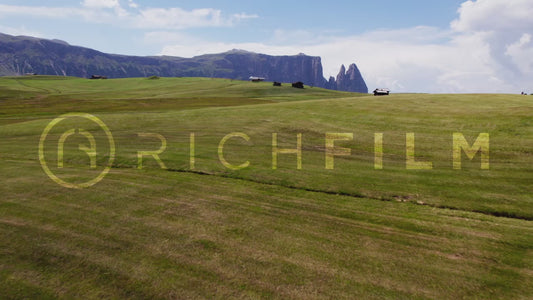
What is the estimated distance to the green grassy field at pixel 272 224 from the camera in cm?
907

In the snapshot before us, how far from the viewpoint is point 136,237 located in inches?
464

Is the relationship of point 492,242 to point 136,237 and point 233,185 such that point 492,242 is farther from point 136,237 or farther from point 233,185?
point 136,237

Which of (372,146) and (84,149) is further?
(84,149)

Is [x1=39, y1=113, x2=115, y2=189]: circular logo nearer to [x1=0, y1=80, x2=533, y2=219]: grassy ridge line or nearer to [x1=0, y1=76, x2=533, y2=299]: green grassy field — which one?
[x1=0, y1=76, x2=533, y2=299]: green grassy field

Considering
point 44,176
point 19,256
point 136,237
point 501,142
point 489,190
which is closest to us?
point 19,256

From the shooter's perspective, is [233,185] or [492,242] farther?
[233,185]

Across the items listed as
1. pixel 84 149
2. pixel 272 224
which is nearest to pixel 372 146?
pixel 272 224

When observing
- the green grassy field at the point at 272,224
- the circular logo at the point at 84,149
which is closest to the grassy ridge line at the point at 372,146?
the green grassy field at the point at 272,224

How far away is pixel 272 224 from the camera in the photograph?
12719 millimetres

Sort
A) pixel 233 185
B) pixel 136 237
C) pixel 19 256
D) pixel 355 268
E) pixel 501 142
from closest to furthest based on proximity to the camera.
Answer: pixel 355 268 < pixel 19 256 < pixel 136 237 < pixel 233 185 < pixel 501 142

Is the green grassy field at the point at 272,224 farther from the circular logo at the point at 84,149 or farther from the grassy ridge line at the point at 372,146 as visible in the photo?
the circular logo at the point at 84,149

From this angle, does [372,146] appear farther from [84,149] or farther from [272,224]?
[84,149]

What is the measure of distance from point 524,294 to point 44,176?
2484 centimetres

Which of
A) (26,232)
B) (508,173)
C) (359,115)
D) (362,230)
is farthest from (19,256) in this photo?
(359,115)
